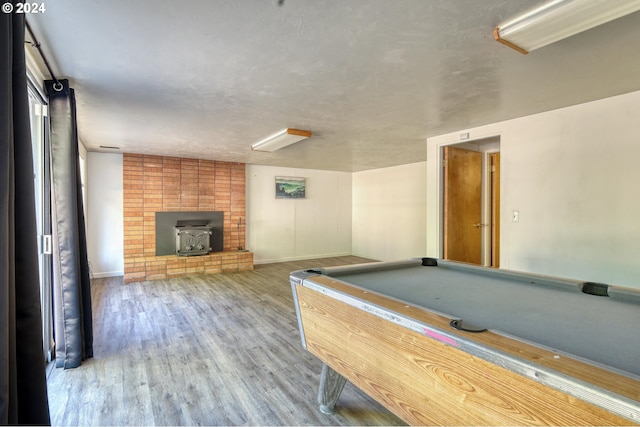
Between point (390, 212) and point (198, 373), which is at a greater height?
point (390, 212)

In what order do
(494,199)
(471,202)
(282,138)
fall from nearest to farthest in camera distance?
(282,138) → (471,202) → (494,199)

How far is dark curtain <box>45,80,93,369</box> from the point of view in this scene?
2428 mm

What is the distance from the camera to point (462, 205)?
173 inches

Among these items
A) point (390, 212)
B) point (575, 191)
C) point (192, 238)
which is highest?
point (575, 191)

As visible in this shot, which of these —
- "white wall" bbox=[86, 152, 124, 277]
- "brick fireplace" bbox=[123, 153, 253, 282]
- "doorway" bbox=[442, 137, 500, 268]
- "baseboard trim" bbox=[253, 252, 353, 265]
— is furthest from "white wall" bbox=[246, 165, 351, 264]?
"doorway" bbox=[442, 137, 500, 268]

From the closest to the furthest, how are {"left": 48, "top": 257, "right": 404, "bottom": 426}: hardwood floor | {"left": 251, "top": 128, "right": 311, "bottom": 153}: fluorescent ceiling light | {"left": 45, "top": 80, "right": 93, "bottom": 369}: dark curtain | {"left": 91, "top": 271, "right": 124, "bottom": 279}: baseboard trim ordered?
{"left": 48, "top": 257, "right": 404, "bottom": 426}: hardwood floor → {"left": 45, "top": 80, "right": 93, "bottom": 369}: dark curtain → {"left": 251, "top": 128, "right": 311, "bottom": 153}: fluorescent ceiling light → {"left": 91, "top": 271, "right": 124, "bottom": 279}: baseboard trim

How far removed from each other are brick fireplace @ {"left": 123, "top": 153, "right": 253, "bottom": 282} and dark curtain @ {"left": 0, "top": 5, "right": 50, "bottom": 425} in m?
4.85

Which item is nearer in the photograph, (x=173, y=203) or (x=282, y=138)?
(x=282, y=138)

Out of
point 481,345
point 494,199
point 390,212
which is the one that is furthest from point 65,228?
point 390,212

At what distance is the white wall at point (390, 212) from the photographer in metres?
6.68

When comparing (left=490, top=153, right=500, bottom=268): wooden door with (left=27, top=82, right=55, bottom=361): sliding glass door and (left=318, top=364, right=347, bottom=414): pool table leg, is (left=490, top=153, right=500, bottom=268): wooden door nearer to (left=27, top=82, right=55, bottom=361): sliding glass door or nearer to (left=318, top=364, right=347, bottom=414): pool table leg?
(left=318, top=364, right=347, bottom=414): pool table leg

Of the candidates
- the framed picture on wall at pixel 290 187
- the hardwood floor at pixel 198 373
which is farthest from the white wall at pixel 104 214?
the framed picture on wall at pixel 290 187

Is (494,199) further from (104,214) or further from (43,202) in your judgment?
(104,214)

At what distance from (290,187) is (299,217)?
2.52ft
